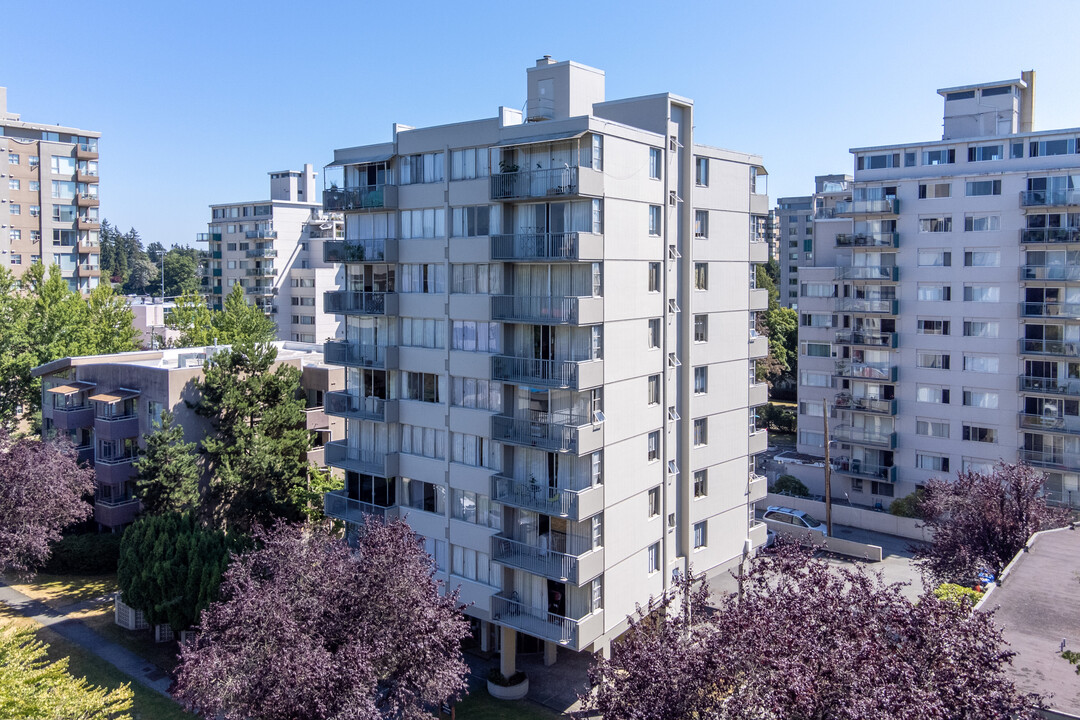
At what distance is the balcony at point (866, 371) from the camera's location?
2259 inches

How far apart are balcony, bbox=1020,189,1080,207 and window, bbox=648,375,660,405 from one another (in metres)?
30.4

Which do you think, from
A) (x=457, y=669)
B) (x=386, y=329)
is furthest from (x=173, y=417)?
(x=457, y=669)

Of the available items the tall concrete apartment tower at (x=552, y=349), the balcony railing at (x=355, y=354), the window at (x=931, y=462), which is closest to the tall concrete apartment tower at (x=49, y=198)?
the balcony railing at (x=355, y=354)

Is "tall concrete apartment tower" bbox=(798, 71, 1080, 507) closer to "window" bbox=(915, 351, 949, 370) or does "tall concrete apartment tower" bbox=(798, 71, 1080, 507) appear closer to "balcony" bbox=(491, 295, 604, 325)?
"window" bbox=(915, 351, 949, 370)

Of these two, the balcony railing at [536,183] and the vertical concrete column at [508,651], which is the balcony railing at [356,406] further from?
the balcony railing at [536,183]

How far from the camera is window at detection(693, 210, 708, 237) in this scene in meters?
38.6

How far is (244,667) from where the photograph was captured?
2609 centimetres

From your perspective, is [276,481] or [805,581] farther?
[276,481]

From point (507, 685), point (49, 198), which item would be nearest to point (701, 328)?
point (507, 685)

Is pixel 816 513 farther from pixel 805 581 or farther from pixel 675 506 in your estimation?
pixel 805 581

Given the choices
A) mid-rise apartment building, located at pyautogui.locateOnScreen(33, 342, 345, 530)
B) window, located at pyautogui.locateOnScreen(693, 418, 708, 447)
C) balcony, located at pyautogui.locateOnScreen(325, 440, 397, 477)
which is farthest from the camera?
mid-rise apartment building, located at pyautogui.locateOnScreen(33, 342, 345, 530)

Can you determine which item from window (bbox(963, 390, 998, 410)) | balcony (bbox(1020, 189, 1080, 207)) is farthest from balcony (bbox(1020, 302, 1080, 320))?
balcony (bbox(1020, 189, 1080, 207))

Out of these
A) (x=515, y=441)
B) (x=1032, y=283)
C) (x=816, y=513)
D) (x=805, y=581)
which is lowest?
(x=816, y=513)

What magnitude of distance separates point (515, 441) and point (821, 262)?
39.7m
